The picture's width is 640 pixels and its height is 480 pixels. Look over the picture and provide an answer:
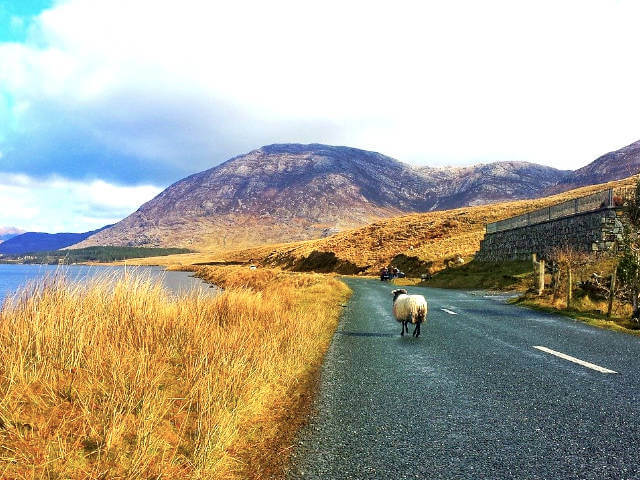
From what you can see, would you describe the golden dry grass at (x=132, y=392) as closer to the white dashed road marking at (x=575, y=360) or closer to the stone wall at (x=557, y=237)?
the white dashed road marking at (x=575, y=360)

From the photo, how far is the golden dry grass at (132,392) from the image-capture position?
3.37 m

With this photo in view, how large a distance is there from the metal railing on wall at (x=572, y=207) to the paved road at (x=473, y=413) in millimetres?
23088

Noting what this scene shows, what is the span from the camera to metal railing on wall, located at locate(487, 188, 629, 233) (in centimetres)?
2883

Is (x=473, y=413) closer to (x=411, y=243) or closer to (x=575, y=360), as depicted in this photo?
(x=575, y=360)

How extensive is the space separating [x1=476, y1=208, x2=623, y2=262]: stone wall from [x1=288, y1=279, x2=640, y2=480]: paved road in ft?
72.2

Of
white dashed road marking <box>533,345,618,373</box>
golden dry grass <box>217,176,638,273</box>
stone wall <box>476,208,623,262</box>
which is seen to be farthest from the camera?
golden dry grass <box>217,176,638,273</box>

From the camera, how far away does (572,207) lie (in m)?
33.2

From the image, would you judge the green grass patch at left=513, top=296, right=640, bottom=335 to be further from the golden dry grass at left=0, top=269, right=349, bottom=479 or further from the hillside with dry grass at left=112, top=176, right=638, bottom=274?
the hillside with dry grass at left=112, top=176, right=638, bottom=274

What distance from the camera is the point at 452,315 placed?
15.5m

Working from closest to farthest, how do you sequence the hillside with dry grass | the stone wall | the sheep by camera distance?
the sheep → the stone wall → the hillside with dry grass

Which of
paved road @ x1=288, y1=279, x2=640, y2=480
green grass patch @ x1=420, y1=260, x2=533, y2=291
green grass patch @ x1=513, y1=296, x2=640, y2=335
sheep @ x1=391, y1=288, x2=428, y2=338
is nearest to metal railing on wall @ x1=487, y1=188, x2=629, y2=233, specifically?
green grass patch @ x1=420, y1=260, x2=533, y2=291

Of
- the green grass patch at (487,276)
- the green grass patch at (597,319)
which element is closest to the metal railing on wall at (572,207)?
the green grass patch at (487,276)

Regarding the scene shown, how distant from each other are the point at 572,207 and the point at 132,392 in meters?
36.4

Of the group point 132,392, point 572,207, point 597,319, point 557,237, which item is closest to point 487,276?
point 557,237
